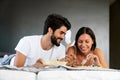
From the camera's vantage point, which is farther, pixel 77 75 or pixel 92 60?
pixel 92 60

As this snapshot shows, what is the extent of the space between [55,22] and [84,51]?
432 mm

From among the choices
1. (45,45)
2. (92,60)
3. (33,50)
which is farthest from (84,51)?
(33,50)

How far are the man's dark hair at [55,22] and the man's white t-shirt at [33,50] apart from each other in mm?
149

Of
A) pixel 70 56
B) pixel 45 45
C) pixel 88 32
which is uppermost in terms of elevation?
pixel 88 32

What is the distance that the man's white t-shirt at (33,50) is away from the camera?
2176mm

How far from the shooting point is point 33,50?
2188 millimetres

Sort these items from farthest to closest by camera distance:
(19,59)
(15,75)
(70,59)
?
(70,59) → (19,59) → (15,75)

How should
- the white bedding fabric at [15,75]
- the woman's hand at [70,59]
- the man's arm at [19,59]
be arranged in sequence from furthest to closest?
the woman's hand at [70,59]
the man's arm at [19,59]
the white bedding fabric at [15,75]

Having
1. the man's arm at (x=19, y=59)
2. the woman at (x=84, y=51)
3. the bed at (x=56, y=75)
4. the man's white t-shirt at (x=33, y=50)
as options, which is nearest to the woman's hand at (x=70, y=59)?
the woman at (x=84, y=51)

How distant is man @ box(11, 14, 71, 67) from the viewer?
85.5 inches

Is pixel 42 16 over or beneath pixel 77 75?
over

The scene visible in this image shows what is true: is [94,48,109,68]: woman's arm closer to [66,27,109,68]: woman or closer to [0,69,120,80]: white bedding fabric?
[66,27,109,68]: woman

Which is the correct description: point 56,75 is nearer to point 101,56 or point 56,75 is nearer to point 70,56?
point 70,56

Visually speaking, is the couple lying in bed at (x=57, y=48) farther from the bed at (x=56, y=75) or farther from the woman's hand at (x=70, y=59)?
the bed at (x=56, y=75)
